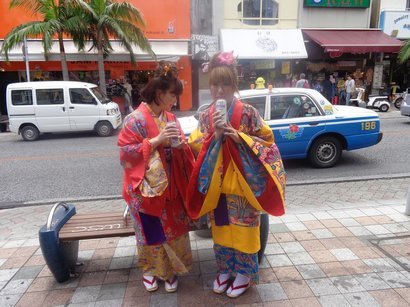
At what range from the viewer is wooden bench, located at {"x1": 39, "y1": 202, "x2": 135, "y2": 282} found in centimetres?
274

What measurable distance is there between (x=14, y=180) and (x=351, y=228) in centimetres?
597

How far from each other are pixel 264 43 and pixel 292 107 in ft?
34.3

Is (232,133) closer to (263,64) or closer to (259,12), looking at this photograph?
(263,64)

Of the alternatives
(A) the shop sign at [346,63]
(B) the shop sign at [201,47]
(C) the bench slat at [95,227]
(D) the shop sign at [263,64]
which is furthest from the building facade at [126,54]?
(C) the bench slat at [95,227]

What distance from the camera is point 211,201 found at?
2.44m

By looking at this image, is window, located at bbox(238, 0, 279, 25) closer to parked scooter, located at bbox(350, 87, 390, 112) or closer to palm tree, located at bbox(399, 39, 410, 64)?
parked scooter, located at bbox(350, 87, 390, 112)

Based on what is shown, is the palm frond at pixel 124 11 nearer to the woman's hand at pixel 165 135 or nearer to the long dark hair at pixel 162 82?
the long dark hair at pixel 162 82

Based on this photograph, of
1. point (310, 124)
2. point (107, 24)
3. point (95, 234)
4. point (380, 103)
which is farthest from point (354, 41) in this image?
point (95, 234)

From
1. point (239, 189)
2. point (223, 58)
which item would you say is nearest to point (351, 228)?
point (239, 189)

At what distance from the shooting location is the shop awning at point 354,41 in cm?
1509

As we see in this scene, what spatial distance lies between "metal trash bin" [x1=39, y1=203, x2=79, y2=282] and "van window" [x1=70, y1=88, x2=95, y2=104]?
8.35m

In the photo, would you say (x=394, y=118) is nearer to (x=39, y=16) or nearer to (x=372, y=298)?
(x=372, y=298)

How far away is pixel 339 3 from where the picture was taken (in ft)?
53.3

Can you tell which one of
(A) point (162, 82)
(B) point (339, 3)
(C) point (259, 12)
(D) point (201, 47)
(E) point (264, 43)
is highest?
(B) point (339, 3)
